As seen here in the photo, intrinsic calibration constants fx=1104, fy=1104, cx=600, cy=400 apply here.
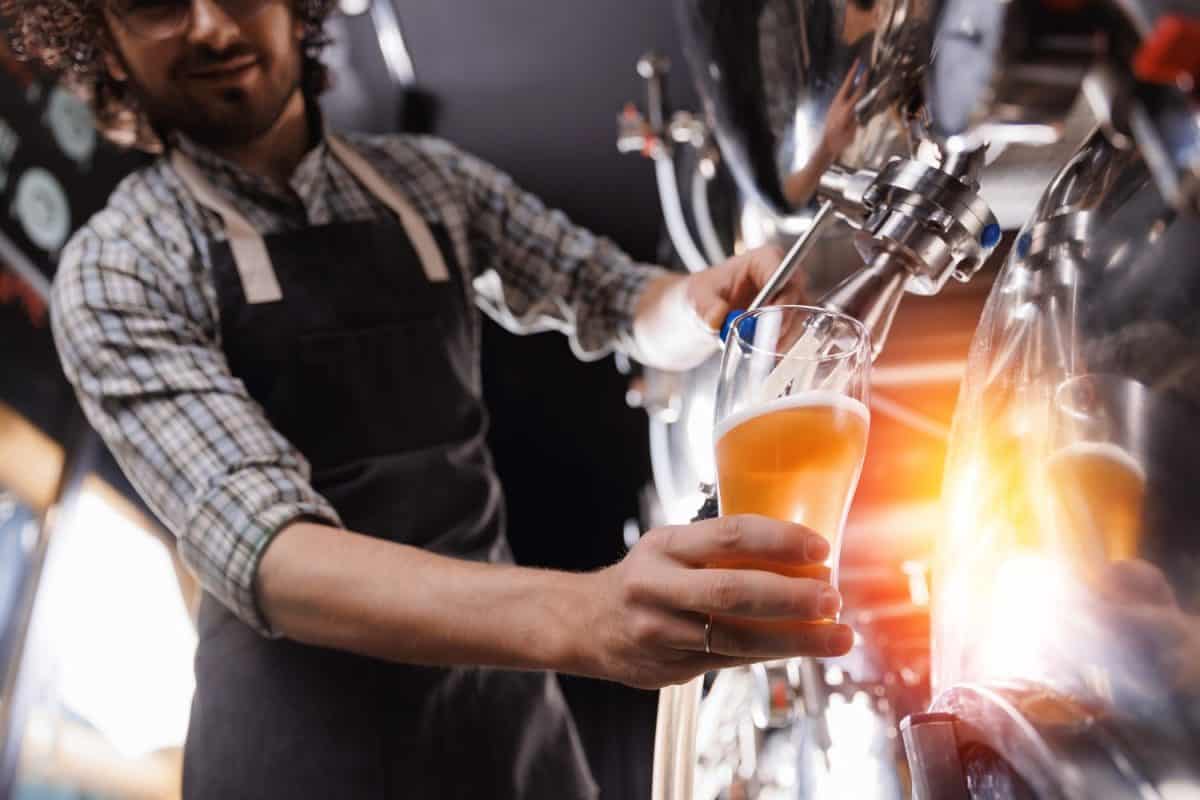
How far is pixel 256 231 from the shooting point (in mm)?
1583

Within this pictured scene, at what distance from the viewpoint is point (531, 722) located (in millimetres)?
1528

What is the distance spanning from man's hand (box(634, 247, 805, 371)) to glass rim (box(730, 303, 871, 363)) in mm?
224

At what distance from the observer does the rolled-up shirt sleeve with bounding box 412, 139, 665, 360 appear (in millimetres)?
1612

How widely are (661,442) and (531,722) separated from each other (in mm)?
1084

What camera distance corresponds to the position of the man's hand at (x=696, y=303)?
122cm

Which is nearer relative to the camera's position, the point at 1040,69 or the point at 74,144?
the point at 1040,69

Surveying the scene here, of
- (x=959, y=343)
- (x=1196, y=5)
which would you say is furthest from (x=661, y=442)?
(x=1196, y=5)

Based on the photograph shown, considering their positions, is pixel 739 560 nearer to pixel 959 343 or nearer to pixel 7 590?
pixel 959 343

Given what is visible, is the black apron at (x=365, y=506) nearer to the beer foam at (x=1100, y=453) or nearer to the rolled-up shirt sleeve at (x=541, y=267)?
the rolled-up shirt sleeve at (x=541, y=267)

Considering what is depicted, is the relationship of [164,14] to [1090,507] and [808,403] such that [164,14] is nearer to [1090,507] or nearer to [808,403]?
[808,403]

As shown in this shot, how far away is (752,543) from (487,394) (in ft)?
8.83

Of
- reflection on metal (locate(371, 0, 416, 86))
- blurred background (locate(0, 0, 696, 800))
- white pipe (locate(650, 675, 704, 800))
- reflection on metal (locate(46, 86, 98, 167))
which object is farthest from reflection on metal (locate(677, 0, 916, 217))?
reflection on metal (locate(46, 86, 98, 167))

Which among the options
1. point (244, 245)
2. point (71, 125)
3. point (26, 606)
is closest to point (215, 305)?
point (244, 245)

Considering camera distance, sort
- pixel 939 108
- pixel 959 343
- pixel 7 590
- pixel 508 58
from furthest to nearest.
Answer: pixel 508 58 < pixel 7 590 < pixel 959 343 < pixel 939 108
